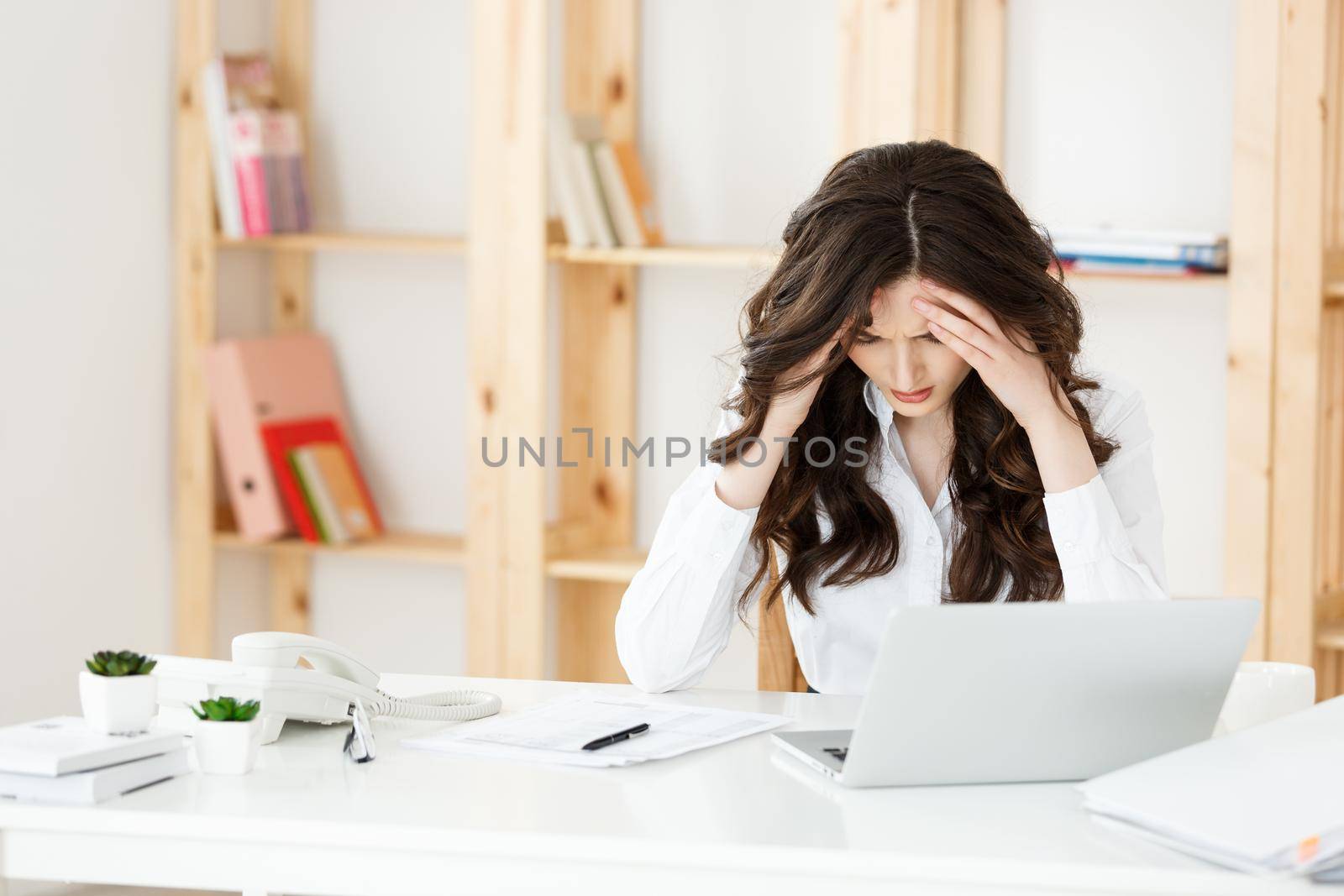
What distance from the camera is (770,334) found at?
1.74 metres

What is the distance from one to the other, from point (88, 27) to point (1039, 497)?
2.13m

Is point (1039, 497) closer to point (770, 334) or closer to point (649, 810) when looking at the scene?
point (770, 334)

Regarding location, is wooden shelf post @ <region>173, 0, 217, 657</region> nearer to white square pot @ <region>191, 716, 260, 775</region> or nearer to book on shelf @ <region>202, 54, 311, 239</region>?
book on shelf @ <region>202, 54, 311, 239</region>

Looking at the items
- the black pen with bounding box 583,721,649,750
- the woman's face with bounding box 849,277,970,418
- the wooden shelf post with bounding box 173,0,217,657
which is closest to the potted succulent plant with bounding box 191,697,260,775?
the black pen with bounding box 583,721,649,750

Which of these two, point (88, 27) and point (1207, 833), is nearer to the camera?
point (1207, 833)

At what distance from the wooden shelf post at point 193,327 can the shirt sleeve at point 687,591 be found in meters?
1.64

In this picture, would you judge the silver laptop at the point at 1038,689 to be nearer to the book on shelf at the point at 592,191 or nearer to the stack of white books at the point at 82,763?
the stack of white books at the point at 82,763

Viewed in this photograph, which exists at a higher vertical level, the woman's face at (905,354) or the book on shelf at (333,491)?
the woman's face at (905,354)

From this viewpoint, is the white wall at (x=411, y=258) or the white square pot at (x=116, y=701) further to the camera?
the white wall at (x=411, y=258)

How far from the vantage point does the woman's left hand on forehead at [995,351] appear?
1679 mm

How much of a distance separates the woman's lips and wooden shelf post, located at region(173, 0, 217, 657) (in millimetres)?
1883

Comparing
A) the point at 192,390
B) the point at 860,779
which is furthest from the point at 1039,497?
the point at 192,390

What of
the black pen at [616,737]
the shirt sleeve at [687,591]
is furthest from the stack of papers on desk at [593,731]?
the shirt sleeve at [687,591]

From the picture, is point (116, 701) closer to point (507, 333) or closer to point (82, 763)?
point (82, 763)
